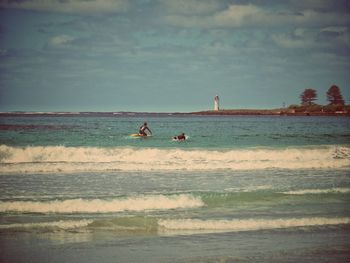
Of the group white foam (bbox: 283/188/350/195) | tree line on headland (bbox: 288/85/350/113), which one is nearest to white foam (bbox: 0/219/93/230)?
white foam (bbox: 283/188/350/195)

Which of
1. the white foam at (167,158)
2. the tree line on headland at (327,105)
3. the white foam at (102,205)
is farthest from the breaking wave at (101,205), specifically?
the tree line on headland at (327,105)

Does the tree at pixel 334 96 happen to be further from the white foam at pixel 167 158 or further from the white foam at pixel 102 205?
the white foam at pixel 102 205

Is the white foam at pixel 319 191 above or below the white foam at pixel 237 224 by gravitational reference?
above

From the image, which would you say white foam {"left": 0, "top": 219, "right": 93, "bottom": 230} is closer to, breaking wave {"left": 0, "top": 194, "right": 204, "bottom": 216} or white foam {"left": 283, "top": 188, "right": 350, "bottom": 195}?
breaking wave {"left": 0, "top": 194, "right": 204, "bottom": 216}

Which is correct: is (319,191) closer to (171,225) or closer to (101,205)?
(171,225)

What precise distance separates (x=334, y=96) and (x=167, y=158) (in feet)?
322

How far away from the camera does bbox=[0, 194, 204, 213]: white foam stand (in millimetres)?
12016

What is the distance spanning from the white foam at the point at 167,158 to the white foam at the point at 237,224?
8.97 meters

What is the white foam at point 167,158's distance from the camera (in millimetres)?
20375

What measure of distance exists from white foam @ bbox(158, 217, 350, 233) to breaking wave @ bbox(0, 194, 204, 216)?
1723 mm

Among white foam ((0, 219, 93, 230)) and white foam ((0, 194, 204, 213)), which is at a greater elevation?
white foam ((0, 194, 204, 213))

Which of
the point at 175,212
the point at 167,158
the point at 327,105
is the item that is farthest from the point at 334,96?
the point at 175,212

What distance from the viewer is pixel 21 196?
13.5m

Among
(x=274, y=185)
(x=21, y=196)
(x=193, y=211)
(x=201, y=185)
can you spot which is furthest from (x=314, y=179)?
(x=21, y=196)
